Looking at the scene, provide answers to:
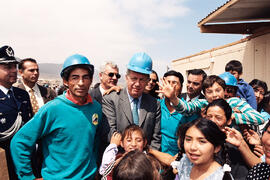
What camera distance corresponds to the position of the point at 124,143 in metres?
2.40

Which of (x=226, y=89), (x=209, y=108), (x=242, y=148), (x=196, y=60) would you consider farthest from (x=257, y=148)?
(x=196, y=60)

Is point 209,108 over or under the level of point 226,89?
under

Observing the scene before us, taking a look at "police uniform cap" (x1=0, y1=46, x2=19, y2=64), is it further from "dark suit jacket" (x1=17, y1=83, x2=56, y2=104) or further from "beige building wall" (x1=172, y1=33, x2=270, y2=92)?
"beige building wall" (x1=172, y1=33, x2=270, y2=92)

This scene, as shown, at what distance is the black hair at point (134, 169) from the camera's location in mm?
1506

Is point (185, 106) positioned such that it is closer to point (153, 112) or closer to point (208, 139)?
point (153, 112)

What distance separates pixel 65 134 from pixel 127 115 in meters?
0.80

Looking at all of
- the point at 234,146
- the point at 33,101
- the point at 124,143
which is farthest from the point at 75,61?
the point at 33,101

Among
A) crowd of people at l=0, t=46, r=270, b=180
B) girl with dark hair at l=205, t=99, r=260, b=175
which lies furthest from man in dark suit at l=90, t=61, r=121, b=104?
girl with dark hair at l=205, t=99, r=260, b=175

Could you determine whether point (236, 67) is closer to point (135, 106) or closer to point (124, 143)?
point (135, 106)

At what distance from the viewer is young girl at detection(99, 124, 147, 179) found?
2.12 metres

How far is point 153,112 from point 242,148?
109 centimetres

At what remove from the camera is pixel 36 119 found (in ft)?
6.29

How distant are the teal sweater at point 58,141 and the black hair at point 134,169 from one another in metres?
0.64

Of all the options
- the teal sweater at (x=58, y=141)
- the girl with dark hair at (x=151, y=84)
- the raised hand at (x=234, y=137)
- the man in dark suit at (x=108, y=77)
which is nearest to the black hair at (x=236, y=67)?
the girl with dark hair at (x=151, y=84)
